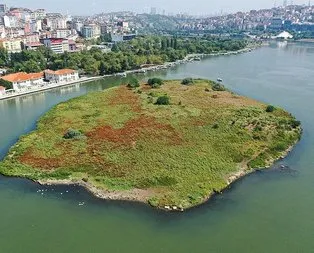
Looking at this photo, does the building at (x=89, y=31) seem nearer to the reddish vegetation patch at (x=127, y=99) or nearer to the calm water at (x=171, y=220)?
the reddish vegetation patch at (x=127, y=99)

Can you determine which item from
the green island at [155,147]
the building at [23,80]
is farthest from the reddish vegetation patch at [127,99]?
the building at [23,80]

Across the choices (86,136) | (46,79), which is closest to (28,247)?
(86,136)

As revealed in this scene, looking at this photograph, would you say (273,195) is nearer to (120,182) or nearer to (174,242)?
(174,242)

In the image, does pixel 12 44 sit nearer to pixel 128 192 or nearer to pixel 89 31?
pixel 89 31

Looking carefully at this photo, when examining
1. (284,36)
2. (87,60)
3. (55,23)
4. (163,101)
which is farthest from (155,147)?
(284,36)

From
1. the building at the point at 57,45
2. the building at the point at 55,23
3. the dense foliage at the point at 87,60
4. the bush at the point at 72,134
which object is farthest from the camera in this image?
the building at the point at 55,23
